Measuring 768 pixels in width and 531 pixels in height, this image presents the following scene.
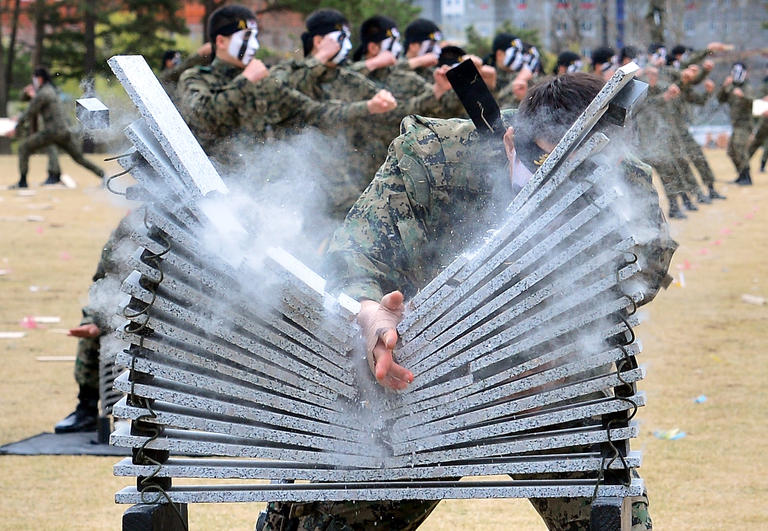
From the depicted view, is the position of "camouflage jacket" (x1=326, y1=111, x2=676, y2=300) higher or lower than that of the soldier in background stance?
higher

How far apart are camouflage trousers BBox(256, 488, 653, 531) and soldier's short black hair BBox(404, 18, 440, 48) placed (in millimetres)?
9126

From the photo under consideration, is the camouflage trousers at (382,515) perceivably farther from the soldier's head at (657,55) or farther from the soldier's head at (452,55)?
the soldier's head at (657,55)

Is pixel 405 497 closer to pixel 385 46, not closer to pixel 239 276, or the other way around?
pixel 239 276

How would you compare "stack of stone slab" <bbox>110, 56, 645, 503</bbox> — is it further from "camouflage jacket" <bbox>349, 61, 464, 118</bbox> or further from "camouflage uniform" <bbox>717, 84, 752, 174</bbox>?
"camouflage uniform" <bbox>717, 84, 752, 174</bbox>

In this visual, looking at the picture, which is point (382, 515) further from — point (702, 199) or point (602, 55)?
point (702, 199)

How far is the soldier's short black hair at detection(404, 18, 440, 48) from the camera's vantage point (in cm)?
1168

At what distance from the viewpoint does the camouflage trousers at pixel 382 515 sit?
111 inches


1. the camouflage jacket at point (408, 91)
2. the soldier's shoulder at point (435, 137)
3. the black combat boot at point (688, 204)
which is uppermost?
the soldier's shoulder at point (435, 137)

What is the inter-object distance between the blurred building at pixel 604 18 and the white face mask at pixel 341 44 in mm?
41205

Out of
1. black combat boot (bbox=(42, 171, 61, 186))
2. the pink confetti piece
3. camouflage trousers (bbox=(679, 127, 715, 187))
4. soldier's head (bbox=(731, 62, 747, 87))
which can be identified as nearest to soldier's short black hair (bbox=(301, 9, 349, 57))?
the pink confetti piece

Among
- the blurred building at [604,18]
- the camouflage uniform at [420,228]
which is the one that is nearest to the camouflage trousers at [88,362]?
the camouflage uniform at [420,228]

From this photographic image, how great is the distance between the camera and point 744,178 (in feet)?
74.3

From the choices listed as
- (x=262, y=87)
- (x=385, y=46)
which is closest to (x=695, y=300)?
(x=385, y=46)

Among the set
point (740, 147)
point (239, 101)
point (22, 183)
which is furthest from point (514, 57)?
point (22, 183)
